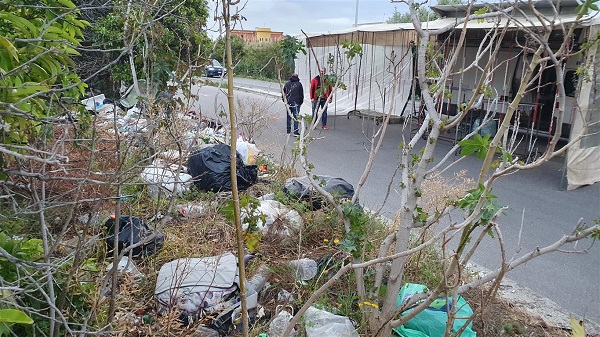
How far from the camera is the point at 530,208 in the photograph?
6449 millimetres

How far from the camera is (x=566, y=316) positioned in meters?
3.68

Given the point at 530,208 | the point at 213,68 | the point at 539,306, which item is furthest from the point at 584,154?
the point at 213,68

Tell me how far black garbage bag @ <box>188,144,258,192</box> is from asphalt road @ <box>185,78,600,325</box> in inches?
24.4

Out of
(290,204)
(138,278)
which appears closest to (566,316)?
(290,204)

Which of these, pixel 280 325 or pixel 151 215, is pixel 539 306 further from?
pixel 151 215

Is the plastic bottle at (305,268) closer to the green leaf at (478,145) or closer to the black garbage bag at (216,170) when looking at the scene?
the green leaf at (478,145)

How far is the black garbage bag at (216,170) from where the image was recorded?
5.66 m

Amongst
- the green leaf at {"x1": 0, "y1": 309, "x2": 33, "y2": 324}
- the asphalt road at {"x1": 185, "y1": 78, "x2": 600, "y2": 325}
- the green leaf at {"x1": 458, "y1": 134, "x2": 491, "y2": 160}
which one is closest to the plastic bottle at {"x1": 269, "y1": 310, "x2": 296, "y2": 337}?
the asphalt road at {"x1": 185, "y1": 78, "x2": 600, "y2": 325}

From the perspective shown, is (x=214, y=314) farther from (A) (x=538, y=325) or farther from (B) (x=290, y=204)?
(A) (x=538, y=325)

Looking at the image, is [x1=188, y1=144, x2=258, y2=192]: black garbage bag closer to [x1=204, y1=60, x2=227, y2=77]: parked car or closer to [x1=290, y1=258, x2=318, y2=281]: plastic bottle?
[x1=204, y1=60, x2=227, y2=77]: parked car

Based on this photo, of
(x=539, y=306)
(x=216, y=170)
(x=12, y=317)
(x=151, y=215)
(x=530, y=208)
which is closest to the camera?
(x=12, y=317)

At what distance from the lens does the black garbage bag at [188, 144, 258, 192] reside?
566 cm

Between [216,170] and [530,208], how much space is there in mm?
4298

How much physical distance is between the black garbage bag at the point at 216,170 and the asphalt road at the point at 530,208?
0.62m
